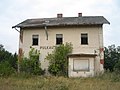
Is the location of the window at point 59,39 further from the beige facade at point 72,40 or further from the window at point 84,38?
the window at point 84,38

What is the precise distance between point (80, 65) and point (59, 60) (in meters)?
2.17

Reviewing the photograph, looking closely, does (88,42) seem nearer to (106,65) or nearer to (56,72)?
(56,72)

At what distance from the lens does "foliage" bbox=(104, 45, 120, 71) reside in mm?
40088

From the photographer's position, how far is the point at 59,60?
28172 mm

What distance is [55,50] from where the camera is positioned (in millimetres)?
29016

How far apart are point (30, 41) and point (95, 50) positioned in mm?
6513

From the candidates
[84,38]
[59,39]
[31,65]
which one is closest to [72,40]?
[84,38]

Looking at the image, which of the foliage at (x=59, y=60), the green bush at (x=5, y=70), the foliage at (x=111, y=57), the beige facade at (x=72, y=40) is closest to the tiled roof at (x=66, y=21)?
the beige facade at (x=72, y=40)

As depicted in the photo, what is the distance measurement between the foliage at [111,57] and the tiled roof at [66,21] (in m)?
10.5

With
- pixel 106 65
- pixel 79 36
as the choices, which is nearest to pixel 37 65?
pixel 79 36

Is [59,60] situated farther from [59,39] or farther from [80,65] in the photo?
[59,39]

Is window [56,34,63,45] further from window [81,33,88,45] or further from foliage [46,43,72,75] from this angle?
window [81,33,88,45]

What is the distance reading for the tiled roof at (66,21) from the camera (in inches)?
1135

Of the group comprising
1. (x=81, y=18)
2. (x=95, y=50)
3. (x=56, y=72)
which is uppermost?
(x=81, y=18)
